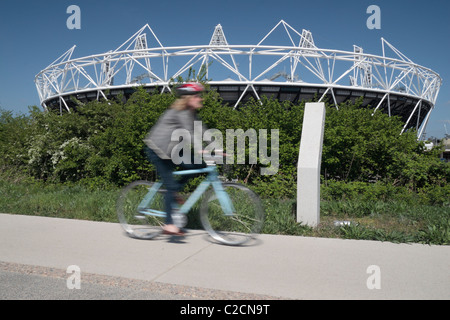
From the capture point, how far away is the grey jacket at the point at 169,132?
384 centimetres

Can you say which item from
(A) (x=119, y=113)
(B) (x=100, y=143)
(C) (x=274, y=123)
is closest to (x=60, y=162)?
(B) (x=100, y=143)

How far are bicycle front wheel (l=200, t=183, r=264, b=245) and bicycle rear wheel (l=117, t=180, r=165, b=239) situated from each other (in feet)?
1.97

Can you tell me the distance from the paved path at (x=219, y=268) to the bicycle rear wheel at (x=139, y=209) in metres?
0.15

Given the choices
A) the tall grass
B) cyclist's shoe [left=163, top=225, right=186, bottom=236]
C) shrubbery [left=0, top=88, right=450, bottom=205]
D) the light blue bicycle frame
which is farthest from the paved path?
shrubbery [left=0, top=88, right=450, bottom=205]

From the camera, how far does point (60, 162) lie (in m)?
9.27

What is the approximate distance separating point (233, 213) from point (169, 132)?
1217mm

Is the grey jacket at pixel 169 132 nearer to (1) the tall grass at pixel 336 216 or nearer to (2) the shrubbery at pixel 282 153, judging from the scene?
(1) the tall grass at pixel 336 216

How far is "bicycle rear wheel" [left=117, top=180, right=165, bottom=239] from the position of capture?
418cm

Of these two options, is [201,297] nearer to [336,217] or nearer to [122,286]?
[122,286]

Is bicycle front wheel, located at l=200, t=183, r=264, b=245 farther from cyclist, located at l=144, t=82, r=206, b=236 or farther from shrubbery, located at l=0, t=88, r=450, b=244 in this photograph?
shrubbery, located at l=0, t=88, r=450, b=244

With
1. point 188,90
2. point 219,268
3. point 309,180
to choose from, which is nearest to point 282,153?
point 309,180

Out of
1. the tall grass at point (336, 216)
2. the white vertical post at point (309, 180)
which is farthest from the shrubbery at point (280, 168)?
the white vertical post at point (309, 180)

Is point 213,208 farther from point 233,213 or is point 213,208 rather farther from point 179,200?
point 179,200

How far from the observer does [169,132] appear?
384 centimetres
